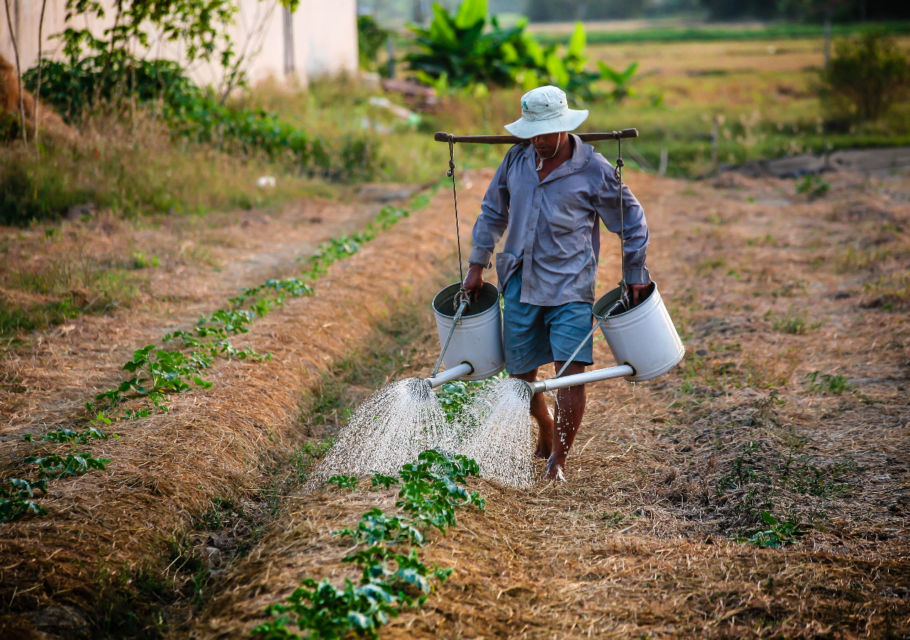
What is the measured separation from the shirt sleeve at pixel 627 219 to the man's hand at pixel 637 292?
0.03 meters

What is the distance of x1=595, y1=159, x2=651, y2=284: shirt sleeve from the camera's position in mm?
3854

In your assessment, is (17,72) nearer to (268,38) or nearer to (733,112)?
(268,38)

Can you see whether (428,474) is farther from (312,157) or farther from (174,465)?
(312,157)

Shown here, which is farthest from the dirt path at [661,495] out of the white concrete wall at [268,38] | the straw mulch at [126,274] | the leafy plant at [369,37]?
the leafy plant at [369,37]

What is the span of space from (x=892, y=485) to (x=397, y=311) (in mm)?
4168

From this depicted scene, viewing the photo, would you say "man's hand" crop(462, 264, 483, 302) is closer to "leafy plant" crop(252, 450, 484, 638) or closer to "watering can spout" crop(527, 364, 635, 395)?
"watering can spout" crop(527, 364, 635, 395)

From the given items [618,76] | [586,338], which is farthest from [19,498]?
[618,76]

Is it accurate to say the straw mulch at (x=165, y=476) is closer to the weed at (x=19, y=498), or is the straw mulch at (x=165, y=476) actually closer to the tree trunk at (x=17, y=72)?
the weed at (x=19, y=498)

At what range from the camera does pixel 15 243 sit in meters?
7.59

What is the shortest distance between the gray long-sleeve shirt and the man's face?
89 millimetres

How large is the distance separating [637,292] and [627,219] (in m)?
0.34

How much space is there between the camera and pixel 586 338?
12.7ft

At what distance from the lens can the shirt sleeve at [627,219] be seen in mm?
3854

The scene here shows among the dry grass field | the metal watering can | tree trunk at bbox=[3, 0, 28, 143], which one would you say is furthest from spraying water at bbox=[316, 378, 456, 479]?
tree trunk at bbox=[3, 0, 28, 143]
